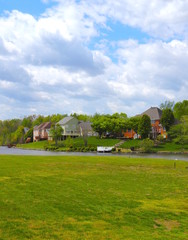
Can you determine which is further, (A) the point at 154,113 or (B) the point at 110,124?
(A) the point at 154,113

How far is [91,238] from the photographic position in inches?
287

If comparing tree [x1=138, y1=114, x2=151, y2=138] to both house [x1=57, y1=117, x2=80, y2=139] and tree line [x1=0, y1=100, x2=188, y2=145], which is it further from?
house [x1=57, y1=117, x2=80, y2=139]

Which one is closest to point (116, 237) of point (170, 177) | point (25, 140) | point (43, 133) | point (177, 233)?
point (177, 233)

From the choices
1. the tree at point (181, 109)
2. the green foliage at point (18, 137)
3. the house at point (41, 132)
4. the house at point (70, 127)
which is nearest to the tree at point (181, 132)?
the tree at point (181, 109)

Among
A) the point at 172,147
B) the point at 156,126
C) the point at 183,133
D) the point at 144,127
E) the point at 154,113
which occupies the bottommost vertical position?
the point at 172,147

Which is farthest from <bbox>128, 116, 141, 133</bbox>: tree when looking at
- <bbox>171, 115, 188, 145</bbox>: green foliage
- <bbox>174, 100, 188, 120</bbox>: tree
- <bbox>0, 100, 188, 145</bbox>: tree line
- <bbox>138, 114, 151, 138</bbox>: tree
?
<bbox>174, 100, 188, 120</bbox>: tree

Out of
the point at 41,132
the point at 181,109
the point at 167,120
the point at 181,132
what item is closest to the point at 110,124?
the point at 167,120

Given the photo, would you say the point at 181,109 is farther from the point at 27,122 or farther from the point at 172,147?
the point at 27,122

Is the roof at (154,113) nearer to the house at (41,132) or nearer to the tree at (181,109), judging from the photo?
the tree at (181,109)

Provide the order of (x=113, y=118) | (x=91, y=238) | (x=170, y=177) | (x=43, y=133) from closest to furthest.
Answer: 1. (x=91, y=238)
2. (x=170, y=177)
3. (x=113, y=118)
4. (x=43, y=133)

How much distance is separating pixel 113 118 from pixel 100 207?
8741cm

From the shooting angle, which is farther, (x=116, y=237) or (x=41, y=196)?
(x=41, y=196)

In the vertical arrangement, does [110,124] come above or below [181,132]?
above

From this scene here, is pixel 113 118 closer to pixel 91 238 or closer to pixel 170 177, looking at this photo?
pixel 170 177
